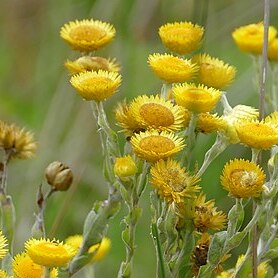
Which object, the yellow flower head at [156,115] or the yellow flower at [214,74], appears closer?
the yellow flower head at [156,115]

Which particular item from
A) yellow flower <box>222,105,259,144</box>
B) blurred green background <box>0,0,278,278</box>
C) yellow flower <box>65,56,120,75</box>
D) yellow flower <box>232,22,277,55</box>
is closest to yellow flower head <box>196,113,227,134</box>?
yellow flower <box>222,105,259,144</box>

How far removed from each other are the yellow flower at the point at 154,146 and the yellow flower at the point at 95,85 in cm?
14

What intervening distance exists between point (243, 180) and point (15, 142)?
0.50 m

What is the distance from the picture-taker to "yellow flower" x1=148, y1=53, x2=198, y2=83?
1.48 m

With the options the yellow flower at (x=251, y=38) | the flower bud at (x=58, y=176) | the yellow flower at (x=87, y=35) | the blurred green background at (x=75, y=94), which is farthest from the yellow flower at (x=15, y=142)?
the blurred green background at (x=75, y=94)

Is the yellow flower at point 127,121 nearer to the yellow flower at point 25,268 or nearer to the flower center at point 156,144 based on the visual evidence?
the flower center at point 156,144

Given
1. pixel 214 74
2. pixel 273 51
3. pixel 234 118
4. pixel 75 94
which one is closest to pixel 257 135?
pixel 234 118

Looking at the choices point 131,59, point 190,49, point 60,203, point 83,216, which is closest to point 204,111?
point 190,49

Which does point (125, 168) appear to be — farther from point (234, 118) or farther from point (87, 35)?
point (87, 35)

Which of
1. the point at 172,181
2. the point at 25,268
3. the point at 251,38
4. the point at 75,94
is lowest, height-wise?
the point at 25,268

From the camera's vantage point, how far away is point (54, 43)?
133 inches

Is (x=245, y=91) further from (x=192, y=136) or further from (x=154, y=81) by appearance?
(x=192, y=136)

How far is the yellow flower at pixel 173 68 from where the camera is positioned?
1482 mm

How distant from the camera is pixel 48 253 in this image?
1.26 m
